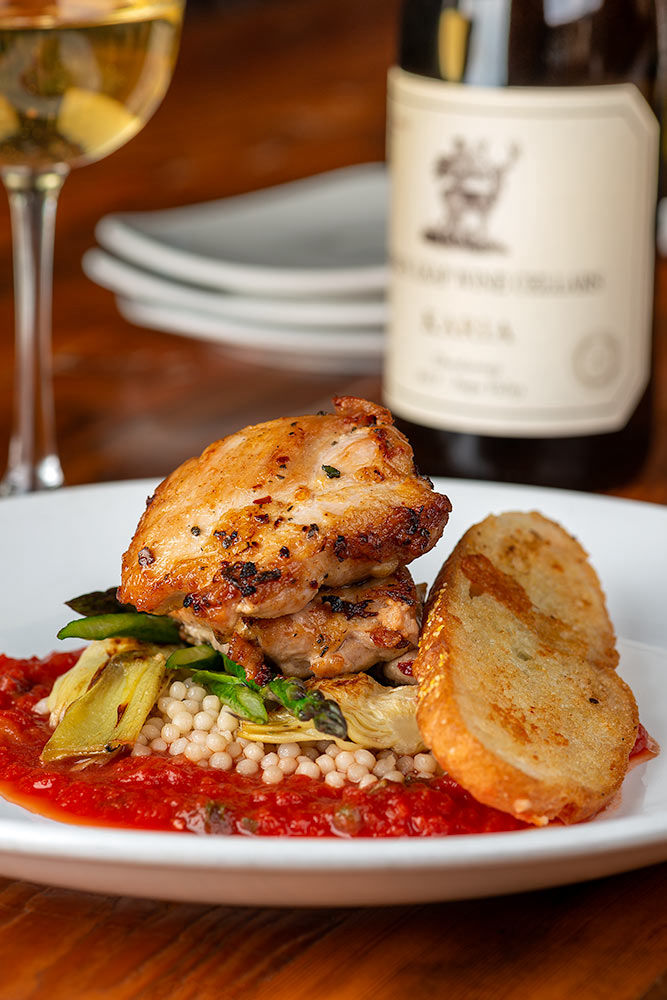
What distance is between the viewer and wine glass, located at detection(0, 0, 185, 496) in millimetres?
2082

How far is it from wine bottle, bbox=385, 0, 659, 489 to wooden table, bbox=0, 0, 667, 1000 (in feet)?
0.84

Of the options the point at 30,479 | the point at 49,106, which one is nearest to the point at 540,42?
the point at 49,106

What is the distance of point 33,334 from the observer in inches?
94.7

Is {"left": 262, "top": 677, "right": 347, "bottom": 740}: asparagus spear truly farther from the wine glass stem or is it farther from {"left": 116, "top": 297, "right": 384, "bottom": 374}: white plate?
{"left": 116, "top": 297, "right": 384, "bottom": 374}: white plate

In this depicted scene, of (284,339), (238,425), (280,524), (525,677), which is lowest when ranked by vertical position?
(238,425)

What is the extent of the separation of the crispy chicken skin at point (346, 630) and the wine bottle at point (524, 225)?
95 cm

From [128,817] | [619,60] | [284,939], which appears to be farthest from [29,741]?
[619,60]

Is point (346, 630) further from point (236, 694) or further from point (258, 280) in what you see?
point (258, 280)

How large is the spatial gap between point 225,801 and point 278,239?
217 cm

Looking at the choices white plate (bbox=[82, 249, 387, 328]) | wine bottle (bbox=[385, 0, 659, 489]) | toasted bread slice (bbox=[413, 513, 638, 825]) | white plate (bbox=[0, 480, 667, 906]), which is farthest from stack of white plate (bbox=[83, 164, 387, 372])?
white plate (bbox=[0, 480, 667, 906])

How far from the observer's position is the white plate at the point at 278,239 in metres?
2.91

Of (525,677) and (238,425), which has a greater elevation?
(525,677)

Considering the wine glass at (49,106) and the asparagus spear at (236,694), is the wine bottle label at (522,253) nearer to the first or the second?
the wine glass at (49,106)

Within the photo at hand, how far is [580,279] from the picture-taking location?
2.36 metres
